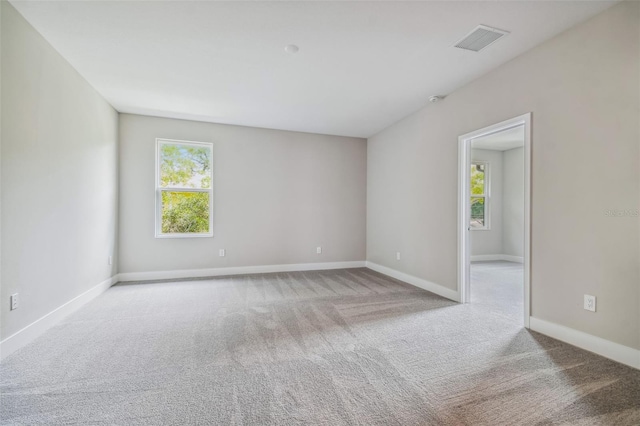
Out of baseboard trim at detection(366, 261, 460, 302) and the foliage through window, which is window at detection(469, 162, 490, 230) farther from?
baseboard trim at detection(366, 261, 460, 302)

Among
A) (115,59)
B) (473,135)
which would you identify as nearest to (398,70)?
(473,135)

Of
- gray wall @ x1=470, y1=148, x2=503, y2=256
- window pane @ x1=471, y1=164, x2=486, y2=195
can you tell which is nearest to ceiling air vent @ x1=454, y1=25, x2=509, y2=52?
gray wall @ x1=470, y1=148, x2=503, y2=256

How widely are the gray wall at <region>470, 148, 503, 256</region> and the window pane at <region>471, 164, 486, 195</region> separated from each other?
175 mm

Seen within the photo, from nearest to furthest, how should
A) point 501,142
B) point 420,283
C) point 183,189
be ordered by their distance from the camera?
point 420,283 → point 183,189 → point 501,142

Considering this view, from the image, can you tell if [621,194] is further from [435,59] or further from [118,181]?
[118,181]

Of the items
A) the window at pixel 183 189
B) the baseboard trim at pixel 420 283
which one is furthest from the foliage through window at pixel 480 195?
the window at pixel 183 189

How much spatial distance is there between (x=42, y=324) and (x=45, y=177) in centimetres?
132

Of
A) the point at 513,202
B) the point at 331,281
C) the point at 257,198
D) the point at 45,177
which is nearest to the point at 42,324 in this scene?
the point at 45,177

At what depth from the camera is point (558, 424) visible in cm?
146

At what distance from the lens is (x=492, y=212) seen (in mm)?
6641

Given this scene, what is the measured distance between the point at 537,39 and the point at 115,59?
397cm

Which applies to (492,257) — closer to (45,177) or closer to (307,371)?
(307,371)

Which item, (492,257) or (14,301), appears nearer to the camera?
(14,301)

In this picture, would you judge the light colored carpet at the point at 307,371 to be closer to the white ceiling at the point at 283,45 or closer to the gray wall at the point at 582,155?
the gray wall at the point at 582,155
